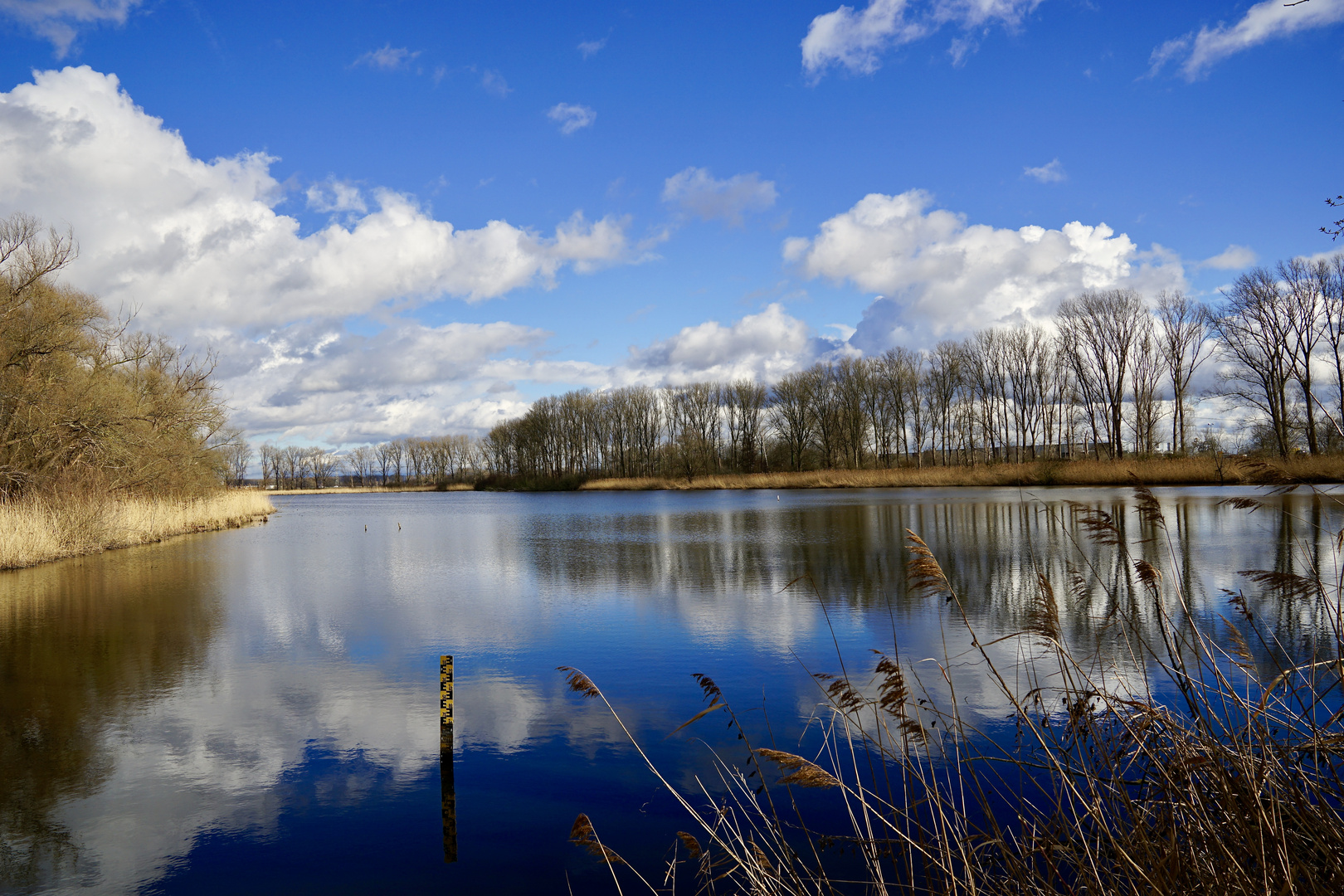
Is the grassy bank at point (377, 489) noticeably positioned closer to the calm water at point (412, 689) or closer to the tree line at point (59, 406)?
the tree line at point (59, 406)

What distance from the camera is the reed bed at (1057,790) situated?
2.24 metres

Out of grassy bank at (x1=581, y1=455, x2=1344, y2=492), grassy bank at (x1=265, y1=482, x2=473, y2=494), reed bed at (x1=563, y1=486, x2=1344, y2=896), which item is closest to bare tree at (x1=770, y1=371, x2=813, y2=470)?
grassy bank at (x1=581, y1=455, x2=1344, y2=492)

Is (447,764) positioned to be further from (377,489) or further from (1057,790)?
(377,489)

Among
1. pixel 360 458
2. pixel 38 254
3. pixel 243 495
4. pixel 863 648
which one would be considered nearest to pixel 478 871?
pixel 863 648

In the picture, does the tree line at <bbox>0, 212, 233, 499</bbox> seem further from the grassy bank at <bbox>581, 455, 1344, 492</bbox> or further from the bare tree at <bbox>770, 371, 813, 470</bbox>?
the bare tree at <bbox>770, 371, 813, 470</bbox>

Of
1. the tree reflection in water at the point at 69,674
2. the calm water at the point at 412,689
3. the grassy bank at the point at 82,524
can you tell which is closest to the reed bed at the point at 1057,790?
the calm water at the point at 412,689

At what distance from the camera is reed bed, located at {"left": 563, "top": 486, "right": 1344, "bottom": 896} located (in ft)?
7.36

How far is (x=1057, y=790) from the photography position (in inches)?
148

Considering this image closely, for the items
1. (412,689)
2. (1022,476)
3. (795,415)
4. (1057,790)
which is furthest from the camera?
(795,415)

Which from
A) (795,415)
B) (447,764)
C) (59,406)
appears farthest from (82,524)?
(795,415)

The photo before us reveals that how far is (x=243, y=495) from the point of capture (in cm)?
3388

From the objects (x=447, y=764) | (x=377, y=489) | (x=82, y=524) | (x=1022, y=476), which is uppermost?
(x=82, y=524)

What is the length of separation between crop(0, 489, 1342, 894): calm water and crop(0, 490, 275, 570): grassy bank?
68 cm

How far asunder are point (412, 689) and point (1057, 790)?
492 centimetres
